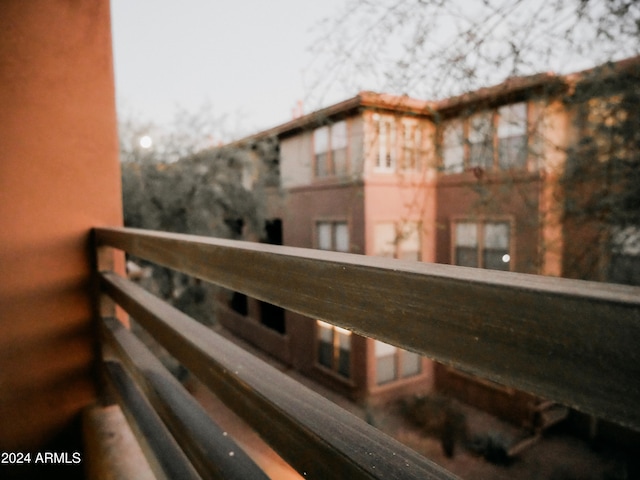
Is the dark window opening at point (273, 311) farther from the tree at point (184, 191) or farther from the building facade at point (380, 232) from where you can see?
the tree at point (184, 191)

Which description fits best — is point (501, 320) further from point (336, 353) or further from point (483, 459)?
point (336, 353)

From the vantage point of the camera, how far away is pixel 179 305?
33.5ft

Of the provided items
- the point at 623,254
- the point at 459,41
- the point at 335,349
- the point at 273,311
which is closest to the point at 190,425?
the point at 459,41

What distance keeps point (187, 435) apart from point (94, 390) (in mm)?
1396

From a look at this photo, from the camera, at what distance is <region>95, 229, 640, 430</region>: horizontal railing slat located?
0.30 metres

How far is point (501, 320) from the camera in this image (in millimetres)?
356

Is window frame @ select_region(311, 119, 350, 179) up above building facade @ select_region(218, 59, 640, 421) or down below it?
above

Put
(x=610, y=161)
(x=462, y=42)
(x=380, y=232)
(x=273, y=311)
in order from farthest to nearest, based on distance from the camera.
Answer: (x=273, y=311) < (x=380, y=232) < (x=610, y=161) < (x=462, y=42)

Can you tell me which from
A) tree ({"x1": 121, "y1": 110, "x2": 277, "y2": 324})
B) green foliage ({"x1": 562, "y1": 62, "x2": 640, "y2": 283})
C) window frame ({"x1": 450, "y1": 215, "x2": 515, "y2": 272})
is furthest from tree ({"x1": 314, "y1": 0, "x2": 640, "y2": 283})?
tree ({"x1": 121, "y1": 110, "x2": 277, "y2": 324})

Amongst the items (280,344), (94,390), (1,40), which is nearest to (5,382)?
(94,390)

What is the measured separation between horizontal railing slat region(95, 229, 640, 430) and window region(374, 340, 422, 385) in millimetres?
10382

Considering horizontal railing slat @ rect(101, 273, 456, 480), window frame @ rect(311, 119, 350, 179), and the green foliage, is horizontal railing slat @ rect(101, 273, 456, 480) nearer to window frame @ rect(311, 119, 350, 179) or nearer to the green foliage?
the green foliage

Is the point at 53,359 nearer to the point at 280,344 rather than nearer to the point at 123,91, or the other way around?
the point at 123,91

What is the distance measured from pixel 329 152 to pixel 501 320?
1112 centimetres
